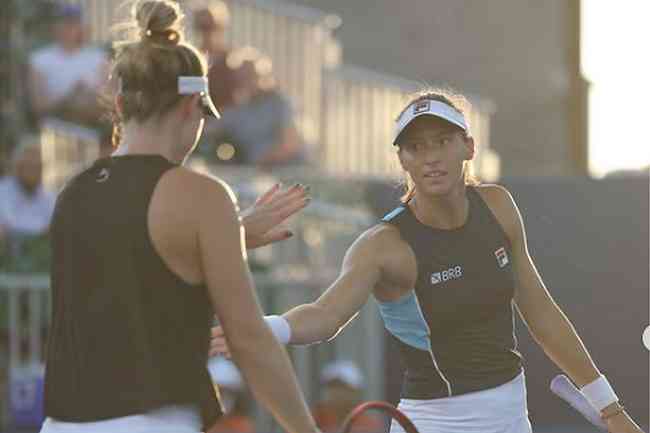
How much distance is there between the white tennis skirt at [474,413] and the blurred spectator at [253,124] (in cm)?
697

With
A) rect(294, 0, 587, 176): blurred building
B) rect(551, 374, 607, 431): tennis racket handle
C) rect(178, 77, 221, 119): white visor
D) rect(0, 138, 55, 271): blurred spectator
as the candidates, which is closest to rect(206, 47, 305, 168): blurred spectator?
rect(0, 138, 55, 271): blurred spectator

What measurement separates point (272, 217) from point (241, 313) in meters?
0.94

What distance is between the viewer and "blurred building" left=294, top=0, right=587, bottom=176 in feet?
73.2

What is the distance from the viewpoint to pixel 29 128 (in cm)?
1255

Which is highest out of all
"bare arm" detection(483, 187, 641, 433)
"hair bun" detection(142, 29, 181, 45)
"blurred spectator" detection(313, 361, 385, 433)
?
"hair bun" detection(142, 29, 181, 45)

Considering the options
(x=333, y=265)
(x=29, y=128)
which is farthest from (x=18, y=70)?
(x=333, y=265)

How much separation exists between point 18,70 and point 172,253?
8777 mm

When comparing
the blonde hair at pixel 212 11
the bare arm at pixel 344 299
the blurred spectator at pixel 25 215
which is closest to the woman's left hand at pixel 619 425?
the bare arm at pixel 344 299

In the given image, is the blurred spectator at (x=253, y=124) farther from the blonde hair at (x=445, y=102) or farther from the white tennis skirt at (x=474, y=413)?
the white tennis skirt at (x=474, y=413)

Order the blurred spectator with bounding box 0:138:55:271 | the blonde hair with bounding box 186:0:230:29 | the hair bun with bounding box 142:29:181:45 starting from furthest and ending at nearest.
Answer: the blonde hair with bounding box 186:0:230:29 → the blurred spectator with bounding box 0:138:55:271 → the hair bun with bounding box 142:29:181:45

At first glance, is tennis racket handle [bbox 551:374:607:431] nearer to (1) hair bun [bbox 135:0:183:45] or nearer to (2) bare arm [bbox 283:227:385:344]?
(2) bare arm [bbox 283:227:385:344]

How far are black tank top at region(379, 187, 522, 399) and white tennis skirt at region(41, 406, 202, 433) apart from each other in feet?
Result: 4.86

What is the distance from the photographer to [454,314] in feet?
18.4

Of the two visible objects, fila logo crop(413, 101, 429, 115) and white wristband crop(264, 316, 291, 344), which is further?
fila logo crop(413, 101, 429, 115)
